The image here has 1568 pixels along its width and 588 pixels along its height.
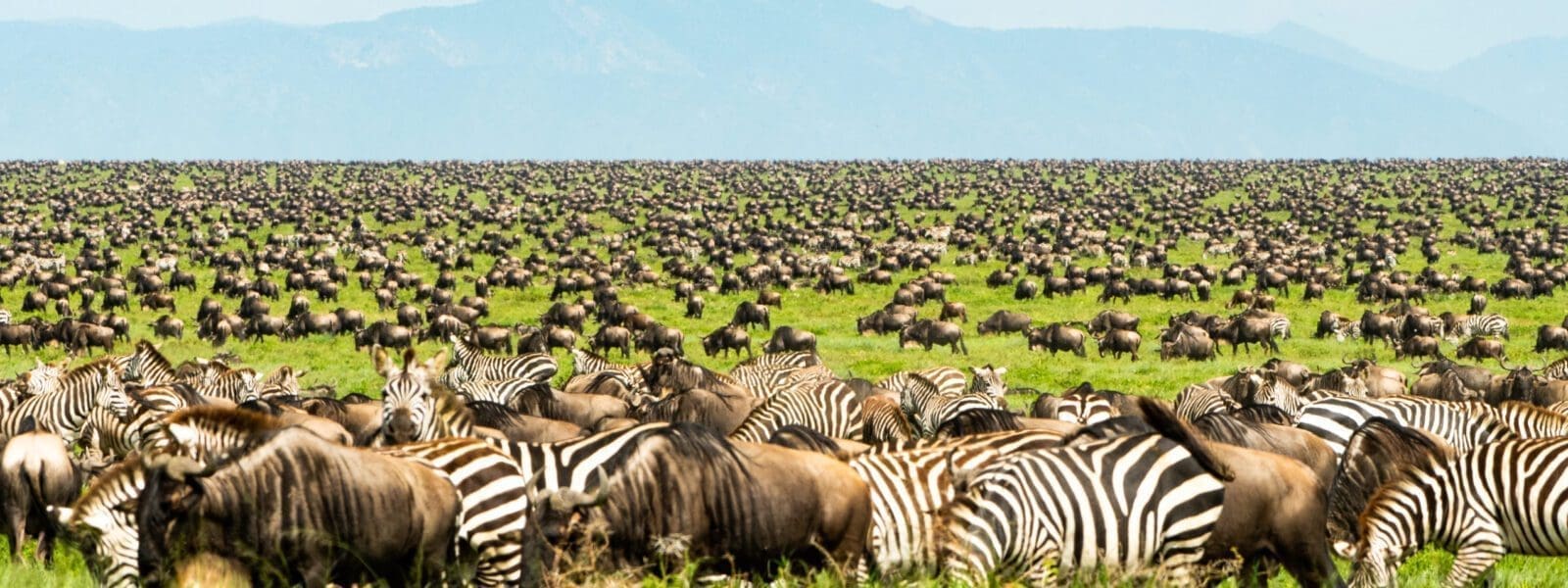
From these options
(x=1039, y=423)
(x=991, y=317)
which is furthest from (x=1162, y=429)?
(x=991, y=317)

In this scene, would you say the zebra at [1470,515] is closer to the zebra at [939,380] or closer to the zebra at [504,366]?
the zebra at [939,380]

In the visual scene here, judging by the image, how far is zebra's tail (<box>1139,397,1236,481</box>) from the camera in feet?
25.9

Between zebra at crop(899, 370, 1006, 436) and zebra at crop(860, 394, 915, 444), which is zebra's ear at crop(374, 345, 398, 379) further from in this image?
zebra at crop(899, 370, 1006, 436)

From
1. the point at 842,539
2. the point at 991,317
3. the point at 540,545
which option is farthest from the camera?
the point at 991,317

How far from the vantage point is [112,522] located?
7785 millimetres

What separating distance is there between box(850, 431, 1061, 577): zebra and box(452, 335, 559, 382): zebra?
19.0 m

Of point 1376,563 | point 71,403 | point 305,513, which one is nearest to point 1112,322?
point 71,403

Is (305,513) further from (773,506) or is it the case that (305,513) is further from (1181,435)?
(1181,435)

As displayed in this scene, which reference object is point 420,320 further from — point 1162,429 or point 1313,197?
point 1313,197

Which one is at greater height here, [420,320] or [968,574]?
[968,574]

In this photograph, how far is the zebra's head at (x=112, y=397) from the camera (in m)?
17.6

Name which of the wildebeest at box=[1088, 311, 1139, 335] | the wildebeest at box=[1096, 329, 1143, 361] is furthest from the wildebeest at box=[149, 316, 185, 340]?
the wildebeest at box=[1088, 311, 1139, 335]

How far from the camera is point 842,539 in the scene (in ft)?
25.2

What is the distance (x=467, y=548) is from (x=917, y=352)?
3284 cm
